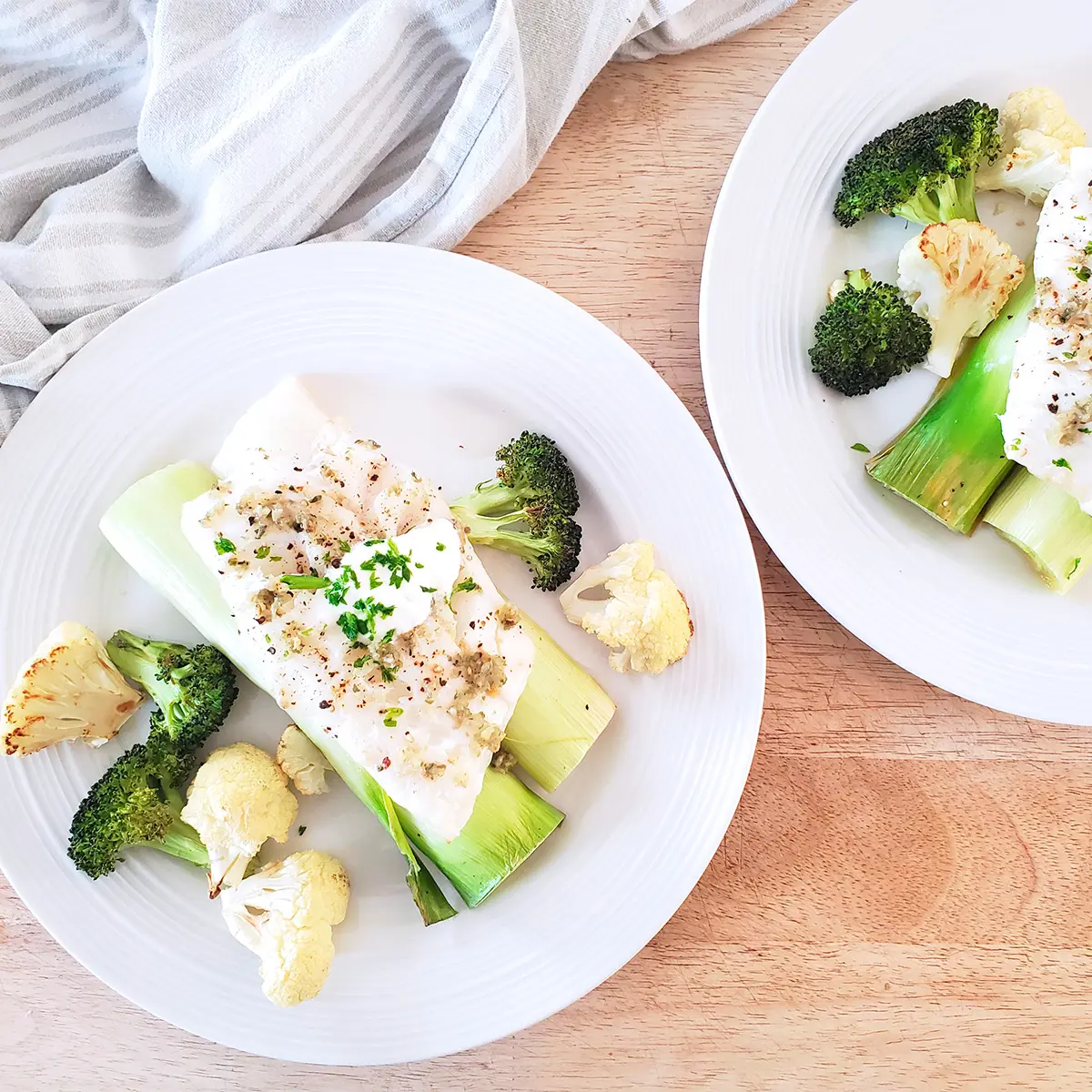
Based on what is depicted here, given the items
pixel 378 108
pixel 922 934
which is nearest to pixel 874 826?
pixel 922 934

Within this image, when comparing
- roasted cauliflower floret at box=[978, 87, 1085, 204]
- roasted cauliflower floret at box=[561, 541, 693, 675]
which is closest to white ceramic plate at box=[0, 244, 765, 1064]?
roasted cauliflower floret at box=[561, 541, 693, 675]

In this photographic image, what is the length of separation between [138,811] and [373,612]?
2.30 ft

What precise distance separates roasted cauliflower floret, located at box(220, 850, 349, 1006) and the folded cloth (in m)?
1.19

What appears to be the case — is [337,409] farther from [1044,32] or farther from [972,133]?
[1044,32]

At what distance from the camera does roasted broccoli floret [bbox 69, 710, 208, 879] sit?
1.89m

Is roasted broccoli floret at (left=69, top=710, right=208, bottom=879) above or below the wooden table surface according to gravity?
above

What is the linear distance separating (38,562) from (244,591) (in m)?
0.60

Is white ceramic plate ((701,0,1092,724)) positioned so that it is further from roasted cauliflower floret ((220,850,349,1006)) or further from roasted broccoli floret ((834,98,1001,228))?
roasted cauliflower floret ((220,850,349,1006))

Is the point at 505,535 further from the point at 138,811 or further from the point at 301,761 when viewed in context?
the point at 138,811

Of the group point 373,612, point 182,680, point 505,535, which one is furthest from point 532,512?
point 182,680

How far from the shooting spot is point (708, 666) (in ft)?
6.63

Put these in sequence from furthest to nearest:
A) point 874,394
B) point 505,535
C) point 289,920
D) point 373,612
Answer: point 874,394
point 505,535
point 289,920
point 373,612

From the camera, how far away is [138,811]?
1896 mm

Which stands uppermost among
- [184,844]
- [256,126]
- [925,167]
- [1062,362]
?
[256,126]
